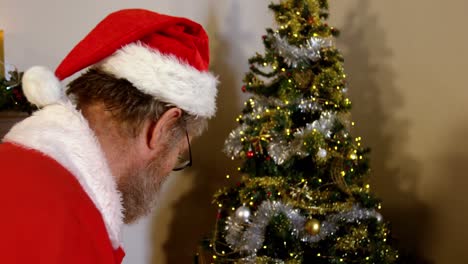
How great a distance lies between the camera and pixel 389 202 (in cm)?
242

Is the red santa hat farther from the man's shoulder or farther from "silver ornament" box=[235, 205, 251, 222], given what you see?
"silver ornament" box=[235, 205, 251, 222]

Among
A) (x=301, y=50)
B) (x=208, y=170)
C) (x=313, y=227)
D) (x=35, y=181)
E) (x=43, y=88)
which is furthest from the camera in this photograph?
(x=208, y=170)

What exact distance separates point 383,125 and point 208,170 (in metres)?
1.03

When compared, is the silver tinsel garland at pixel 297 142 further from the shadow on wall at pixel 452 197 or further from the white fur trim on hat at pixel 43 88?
the white fur trim on hat at pixel 43 88

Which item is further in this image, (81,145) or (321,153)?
(321,153)

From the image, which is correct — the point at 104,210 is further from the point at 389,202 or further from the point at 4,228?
the point at 389,202

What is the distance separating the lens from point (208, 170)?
296 centimetres

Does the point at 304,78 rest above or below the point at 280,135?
above

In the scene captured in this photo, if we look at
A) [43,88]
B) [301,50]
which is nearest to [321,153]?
[301,50]

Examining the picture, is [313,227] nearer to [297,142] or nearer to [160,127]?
[297,142]

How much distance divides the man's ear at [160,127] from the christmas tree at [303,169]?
0.86 meters

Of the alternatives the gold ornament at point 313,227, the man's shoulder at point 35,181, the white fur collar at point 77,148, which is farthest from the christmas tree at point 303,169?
the man's shoulder at point 35,181

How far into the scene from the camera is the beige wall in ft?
6.96

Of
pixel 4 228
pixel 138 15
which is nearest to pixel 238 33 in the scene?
pixel 138 15
